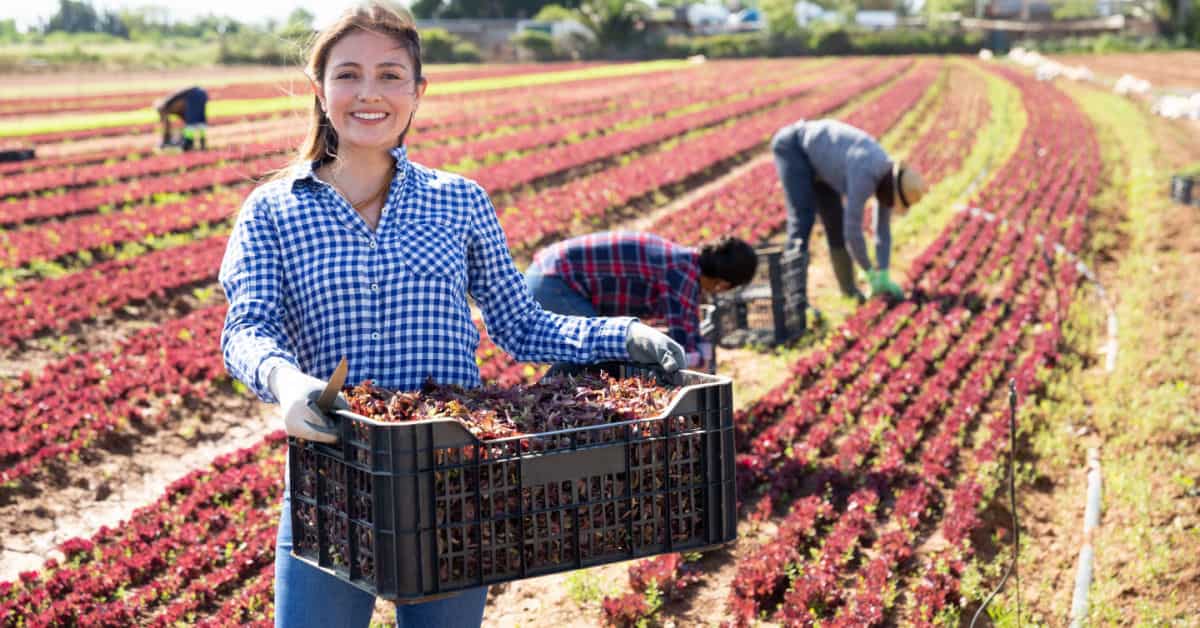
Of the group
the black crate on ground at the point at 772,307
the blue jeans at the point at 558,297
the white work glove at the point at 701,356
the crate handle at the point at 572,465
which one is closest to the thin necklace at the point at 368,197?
the crate handle at the point at 572,465

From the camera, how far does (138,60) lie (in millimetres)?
57125

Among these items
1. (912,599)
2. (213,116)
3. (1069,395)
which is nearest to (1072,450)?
(1069,395)

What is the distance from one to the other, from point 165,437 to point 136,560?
7.78 ft

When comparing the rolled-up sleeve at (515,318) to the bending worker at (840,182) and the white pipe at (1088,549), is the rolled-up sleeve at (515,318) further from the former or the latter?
the bending worker at (840,182)

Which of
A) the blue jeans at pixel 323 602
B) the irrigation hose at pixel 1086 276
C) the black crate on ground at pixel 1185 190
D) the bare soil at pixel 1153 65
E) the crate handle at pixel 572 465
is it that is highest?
the bare soil at pixel 1153 65

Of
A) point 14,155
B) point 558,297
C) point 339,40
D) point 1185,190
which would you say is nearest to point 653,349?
point 339,40

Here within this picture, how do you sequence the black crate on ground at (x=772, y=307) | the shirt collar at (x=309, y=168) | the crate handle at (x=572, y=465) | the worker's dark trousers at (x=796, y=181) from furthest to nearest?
1. the worker's dark trousers at (x=796, y=181)
2. the black crate on ground at (x=772, y=307)
3. the shirt collar at (x=309, y=168)
4. the crate handle at (x=572, y=465)

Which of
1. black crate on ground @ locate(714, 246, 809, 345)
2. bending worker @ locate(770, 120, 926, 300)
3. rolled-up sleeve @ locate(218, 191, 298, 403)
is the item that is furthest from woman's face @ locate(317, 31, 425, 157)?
bending worker @ locate(770, 120, 926, 300)

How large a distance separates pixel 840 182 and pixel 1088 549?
13.5 feet

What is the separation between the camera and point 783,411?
7539 millimetres

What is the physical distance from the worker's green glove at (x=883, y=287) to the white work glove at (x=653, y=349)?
7.75m

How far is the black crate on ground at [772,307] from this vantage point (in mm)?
8680

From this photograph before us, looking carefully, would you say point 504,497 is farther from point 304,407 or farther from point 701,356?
point 701,356

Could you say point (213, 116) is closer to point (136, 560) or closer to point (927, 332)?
point (927, 332)
